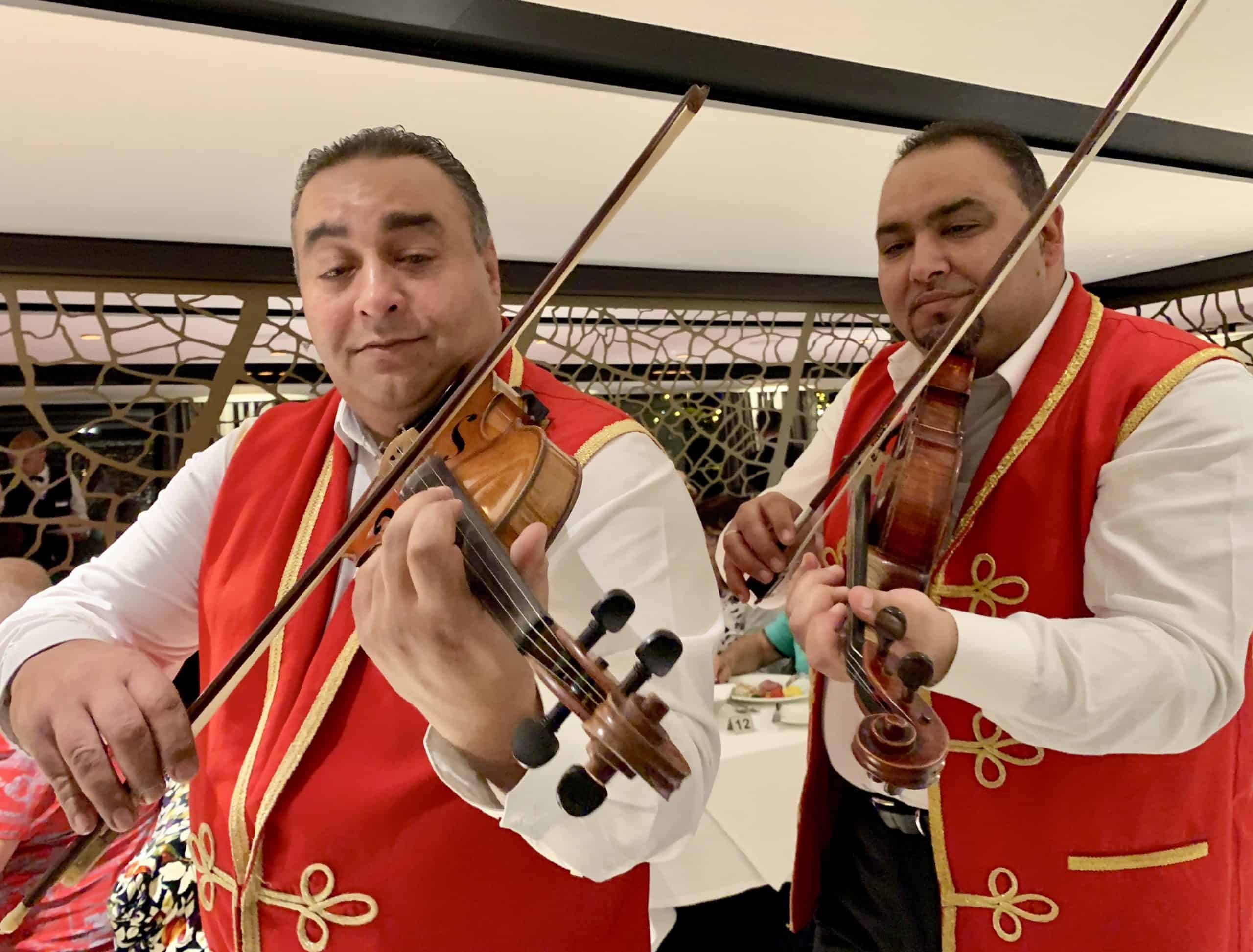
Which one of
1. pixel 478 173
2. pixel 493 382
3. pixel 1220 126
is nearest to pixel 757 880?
pixel 493 382

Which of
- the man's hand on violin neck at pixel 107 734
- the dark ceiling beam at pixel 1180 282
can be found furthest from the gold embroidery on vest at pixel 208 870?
the dark ceiling beam at pixel 1180 282

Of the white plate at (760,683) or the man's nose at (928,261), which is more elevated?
the man's nose at (928,261)

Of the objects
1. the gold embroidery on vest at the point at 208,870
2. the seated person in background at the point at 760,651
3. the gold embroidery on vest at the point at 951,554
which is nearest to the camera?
the gold embroidery on vest at the point at 208,870

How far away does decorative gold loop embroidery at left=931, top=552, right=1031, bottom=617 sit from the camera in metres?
1.00

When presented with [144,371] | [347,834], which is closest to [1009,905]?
[347,834]

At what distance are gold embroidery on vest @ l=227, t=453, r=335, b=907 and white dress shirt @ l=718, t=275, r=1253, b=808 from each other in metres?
0.86

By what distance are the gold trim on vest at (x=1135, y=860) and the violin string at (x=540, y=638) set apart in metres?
0.79

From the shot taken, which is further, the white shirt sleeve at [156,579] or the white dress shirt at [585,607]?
the white shirt sleeve at [156,579]

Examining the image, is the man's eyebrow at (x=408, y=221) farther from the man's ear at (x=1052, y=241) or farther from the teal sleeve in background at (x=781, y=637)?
the teal sleeve in background at (x=781, y=637)

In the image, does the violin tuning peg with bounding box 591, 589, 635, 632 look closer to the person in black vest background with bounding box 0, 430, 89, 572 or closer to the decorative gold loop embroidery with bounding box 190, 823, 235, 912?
the decorative gold loop embroidery with bounding box 190, 823, 235, 912

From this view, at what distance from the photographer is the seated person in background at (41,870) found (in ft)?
4.56

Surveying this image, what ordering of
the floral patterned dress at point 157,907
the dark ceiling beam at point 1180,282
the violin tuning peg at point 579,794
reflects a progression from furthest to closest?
the dark ceiling beam at point 1180,282, the floral patterned dress at point 157,907, the violin tuning peg at point 579,794

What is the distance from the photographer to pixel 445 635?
2.12ft

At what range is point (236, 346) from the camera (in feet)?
7.39
